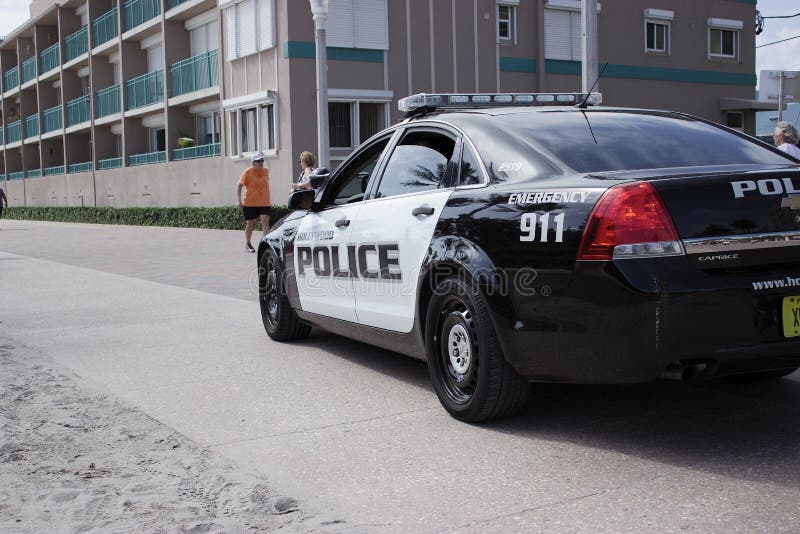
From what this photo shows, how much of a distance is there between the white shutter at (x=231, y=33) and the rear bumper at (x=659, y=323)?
24.9 metres

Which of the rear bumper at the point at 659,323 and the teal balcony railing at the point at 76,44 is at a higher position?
the teal balcony railing at the point at 76,44

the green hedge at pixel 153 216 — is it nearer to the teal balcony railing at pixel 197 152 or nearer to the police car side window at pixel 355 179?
the teal balcony railing at pixel 197 152

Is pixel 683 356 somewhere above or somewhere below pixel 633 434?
above

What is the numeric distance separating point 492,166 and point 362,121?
71.1ft

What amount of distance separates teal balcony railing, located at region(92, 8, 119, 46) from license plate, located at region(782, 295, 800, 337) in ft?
125

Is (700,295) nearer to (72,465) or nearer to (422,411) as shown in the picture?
(422,411)

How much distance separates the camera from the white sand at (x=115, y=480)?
3584mm

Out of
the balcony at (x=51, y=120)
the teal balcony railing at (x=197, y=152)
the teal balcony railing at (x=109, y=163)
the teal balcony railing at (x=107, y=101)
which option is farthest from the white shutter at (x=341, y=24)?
the balcony at (x=51, y=120)

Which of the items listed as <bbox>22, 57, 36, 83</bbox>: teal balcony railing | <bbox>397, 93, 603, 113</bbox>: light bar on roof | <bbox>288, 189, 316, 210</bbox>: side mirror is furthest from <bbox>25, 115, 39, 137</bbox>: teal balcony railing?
<bbox>397, 93, 603, 113</bbox>: light bar on roof

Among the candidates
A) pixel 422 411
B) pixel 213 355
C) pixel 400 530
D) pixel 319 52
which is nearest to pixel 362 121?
pixel 319 52

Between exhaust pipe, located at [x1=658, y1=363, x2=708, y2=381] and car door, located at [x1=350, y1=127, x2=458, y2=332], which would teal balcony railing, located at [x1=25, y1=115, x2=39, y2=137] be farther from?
exhaust pipe, located at [x1=658, y1=363, x2=708, y2=381]

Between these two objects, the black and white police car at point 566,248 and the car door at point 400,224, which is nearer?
the black and white police car at point 566,248

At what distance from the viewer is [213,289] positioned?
1151 cm

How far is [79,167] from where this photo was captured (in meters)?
44.9
